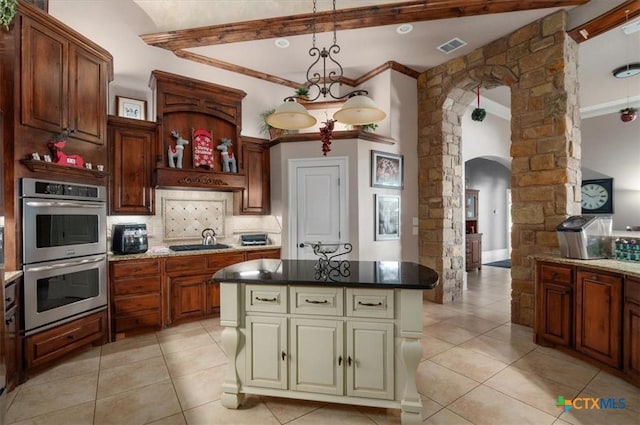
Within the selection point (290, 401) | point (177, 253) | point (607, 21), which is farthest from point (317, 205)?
point (607, 21)

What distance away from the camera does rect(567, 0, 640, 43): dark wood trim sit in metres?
2.93

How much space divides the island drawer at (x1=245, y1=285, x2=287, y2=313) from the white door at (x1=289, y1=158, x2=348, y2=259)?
2169mm

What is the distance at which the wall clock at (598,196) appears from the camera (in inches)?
254

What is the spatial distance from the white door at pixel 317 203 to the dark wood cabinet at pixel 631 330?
2.77 m

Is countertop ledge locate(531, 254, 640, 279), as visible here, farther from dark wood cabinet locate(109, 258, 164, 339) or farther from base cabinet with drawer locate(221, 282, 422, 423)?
dark wood cabinet locate(109, 258, 164, 339)

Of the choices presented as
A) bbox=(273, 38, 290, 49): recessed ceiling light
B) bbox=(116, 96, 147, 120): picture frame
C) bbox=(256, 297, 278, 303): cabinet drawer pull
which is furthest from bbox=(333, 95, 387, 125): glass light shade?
bbox=(116, 96, 147, 120): picture frame

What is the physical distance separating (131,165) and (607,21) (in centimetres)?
545

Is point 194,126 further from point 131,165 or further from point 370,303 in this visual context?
point 370,303

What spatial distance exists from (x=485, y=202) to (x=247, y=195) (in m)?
7.10

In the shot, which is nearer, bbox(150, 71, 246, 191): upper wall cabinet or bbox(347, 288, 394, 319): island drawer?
bbox(347, 288, 394, 319): island drawer

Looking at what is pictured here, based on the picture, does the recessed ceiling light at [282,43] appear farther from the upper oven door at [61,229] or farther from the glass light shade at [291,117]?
the upper oven door at [61,229]

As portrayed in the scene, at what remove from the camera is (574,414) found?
2.03 meters

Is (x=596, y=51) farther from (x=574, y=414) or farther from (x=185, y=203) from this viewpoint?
(x=185, y=203)

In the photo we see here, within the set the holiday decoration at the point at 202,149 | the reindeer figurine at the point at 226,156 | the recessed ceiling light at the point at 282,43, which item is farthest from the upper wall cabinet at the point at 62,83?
the recessed ceiling light at the point at 282,43
